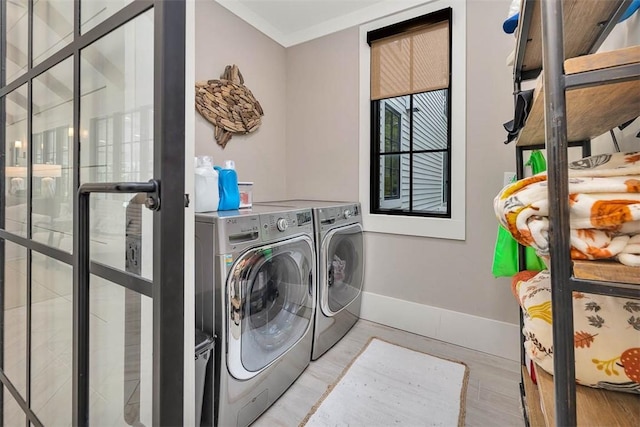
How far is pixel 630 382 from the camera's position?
1.91 ft

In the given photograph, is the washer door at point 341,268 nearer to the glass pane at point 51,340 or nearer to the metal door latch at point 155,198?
the glass pane at point 51,340

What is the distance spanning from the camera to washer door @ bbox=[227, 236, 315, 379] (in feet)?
4.00

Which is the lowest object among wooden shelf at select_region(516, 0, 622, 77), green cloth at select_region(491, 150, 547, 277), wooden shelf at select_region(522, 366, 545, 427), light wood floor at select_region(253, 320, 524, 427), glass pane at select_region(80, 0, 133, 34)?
light wood floor at select_region(253, 320, 524, 427)

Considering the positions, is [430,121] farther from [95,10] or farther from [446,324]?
[95,10]

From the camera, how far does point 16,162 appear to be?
107 centimetres

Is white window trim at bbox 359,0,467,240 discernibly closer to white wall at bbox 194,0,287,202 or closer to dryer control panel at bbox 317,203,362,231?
dryer control panel at bbox 317,203,362,231

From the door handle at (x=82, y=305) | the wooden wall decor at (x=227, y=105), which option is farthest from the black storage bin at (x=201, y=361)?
the wooden wall decor at (x=227, y=105)

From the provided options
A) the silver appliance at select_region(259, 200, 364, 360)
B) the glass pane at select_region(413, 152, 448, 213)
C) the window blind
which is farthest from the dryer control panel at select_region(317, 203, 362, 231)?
the window blind

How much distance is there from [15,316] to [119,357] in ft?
2.51

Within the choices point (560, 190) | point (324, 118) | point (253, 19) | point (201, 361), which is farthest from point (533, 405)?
point (253, 19)

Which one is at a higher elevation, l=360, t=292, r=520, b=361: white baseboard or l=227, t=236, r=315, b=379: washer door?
l=227, t=236, r=315, b=379: washer door

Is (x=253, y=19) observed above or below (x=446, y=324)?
above

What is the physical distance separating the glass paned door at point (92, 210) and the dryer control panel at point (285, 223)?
70cm

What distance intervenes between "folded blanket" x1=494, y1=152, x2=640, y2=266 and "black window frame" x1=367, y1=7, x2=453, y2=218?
156 cm
